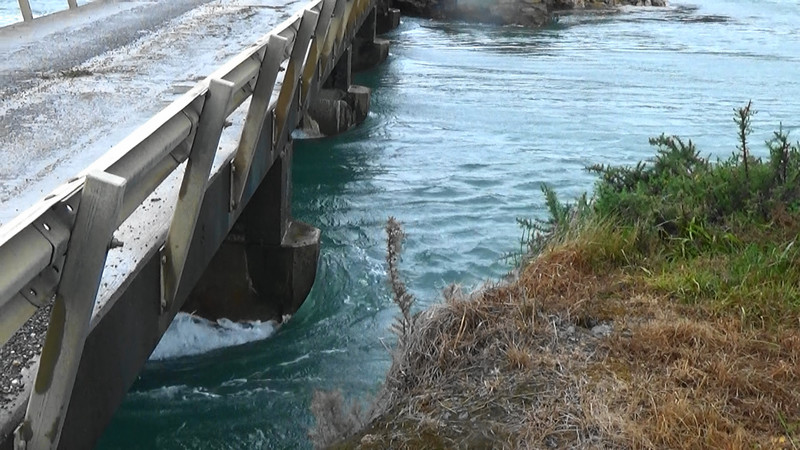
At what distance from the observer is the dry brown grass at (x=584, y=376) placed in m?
4.11

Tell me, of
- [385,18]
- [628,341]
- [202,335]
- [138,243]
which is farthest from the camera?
[385,18]

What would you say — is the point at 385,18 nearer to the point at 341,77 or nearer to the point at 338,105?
the point at 341,77

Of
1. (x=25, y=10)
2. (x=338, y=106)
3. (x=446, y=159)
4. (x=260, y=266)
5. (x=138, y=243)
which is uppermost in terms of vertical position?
(x=25, y=10)

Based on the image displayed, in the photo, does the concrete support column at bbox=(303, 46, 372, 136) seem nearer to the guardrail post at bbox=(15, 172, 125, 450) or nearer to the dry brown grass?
the dry brown grass

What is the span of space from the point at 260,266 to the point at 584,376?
4.43 metres

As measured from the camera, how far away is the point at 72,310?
272cm

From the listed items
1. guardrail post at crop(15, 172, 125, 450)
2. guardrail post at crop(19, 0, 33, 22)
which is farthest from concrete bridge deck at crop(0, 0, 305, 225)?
guardrail post at crop(15, 172, 125, 450)

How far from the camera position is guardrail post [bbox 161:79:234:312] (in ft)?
12.7

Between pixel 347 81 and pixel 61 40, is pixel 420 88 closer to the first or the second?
pixel 347 81

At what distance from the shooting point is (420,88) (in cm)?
2002

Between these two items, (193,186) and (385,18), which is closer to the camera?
(193,186)

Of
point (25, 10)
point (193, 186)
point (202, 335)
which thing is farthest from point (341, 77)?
point (193, 186)

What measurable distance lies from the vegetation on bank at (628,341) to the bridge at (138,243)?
1126 millimetres

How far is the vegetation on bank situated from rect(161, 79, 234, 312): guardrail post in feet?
3.69
